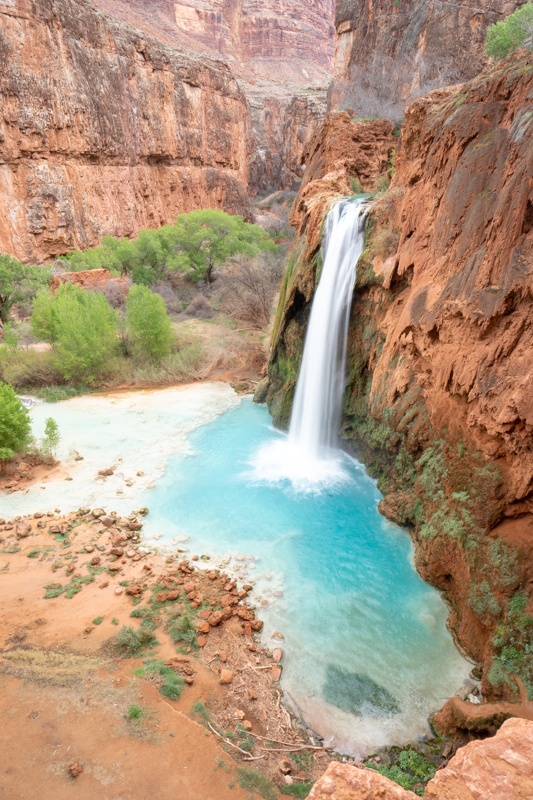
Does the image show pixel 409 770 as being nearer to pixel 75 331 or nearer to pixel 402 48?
pixel 75 331

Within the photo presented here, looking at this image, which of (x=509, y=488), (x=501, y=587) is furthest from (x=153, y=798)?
(x=509, y=488)

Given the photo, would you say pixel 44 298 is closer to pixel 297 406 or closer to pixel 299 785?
pixel 297 406

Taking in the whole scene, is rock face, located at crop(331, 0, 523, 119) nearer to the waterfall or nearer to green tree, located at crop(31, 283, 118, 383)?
the waterfall

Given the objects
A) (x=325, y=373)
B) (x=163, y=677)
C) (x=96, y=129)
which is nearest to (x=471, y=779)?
(x=163, y=677)

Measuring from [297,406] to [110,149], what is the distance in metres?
30.0

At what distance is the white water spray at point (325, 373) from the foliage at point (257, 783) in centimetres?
628

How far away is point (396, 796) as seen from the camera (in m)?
2.03

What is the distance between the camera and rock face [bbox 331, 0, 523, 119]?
2078 centimetres

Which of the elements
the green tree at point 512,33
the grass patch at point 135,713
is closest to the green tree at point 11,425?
the grass patch at point 135,713

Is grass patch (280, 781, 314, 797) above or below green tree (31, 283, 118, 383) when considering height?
below

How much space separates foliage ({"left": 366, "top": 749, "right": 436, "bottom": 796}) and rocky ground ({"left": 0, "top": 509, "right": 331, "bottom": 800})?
0.59 meters

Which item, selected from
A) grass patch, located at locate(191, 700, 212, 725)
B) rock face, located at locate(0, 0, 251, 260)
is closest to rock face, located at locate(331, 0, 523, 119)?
rock face, located at locate(0, 0, 251, 260)

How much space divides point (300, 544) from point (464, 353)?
4338 millimetres

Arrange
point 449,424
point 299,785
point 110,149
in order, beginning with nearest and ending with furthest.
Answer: point 299,785 → point 449,424 → point 110,149
